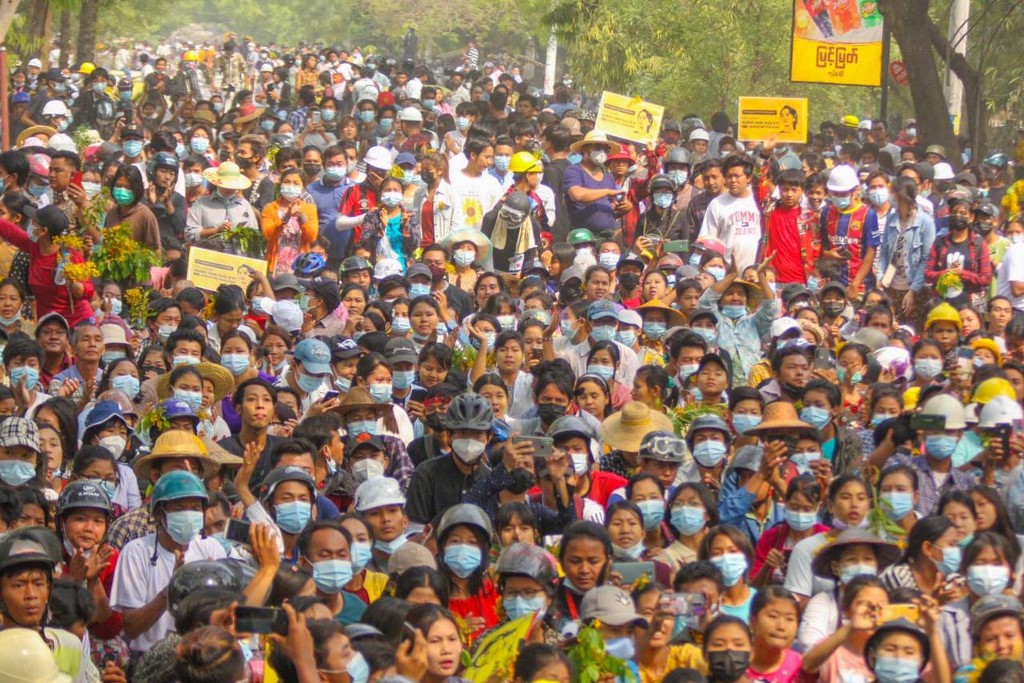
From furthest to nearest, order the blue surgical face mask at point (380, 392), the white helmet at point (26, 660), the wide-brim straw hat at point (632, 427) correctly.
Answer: the blue surgical face mask at point (380, 392) → the wide-brim straw hat at point (632, 427) → the white helmet at point (26, 660)

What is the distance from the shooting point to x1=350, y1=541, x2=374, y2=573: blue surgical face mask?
8.45 meters

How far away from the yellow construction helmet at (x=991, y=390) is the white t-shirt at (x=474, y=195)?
20.6 feet

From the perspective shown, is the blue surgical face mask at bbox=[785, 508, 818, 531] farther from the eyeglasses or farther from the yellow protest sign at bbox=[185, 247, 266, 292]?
the yellow protest sign at bbox=[185, 247, 266, 292]

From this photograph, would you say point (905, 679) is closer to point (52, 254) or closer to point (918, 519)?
point (918, 519)

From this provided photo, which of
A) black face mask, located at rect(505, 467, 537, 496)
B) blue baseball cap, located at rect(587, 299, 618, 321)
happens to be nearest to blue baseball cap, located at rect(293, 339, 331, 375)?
blue baseball cap, located at rect(587, 299, 618, 321)

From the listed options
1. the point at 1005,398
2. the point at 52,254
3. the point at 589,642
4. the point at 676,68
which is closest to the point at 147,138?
the point at 676,68

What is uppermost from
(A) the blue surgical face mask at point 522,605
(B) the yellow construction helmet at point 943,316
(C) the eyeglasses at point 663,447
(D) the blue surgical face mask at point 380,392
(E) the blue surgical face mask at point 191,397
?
(B) the yellow construction helmet at point 943,316

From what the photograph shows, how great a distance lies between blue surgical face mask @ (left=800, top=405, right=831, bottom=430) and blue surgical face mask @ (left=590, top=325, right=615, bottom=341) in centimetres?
223

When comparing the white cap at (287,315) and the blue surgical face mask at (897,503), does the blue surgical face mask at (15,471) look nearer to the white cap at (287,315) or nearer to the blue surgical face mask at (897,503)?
the white cap at (287,315)

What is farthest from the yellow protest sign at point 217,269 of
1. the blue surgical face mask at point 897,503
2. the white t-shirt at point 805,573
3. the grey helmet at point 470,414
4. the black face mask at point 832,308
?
the white t-shirt at point 805,573

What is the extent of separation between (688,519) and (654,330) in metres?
4.10

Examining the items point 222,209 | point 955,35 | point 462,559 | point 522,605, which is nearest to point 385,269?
point 222,209

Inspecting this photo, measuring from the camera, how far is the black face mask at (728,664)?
7457 mm

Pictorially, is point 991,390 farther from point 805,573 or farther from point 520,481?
point 520,481
